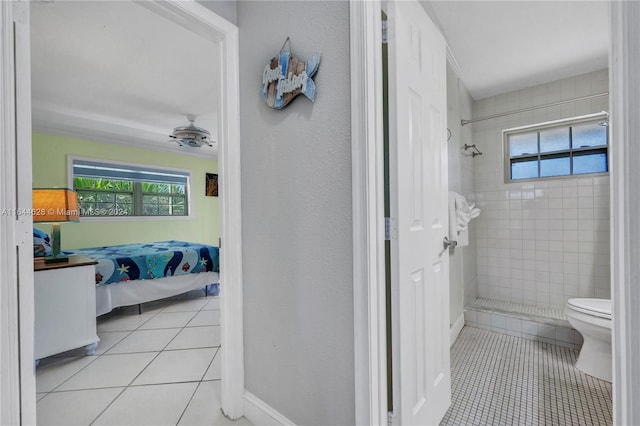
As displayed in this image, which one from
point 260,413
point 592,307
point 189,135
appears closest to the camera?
point 260,413

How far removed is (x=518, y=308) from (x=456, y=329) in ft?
2.91

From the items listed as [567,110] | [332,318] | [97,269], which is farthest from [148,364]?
[567,110]

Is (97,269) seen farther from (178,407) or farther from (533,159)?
(533,159)

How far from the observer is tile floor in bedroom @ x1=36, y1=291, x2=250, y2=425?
160 centimetres

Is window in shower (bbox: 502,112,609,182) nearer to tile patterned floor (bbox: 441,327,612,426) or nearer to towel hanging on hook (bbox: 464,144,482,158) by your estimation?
towel hanging on hook (bbox: 464,144,482,158)

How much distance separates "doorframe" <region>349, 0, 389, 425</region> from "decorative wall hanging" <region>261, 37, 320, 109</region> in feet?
0.68

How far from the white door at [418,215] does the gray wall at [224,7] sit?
2.87ft

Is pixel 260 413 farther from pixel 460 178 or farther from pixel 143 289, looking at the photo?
pixel 460 178

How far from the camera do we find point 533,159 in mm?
3070

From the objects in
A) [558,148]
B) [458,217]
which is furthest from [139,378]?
[558,148]

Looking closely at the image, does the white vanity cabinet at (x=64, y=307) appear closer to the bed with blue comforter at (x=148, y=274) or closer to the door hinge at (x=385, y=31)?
the bed with blue comforter at (x=148, y=274)

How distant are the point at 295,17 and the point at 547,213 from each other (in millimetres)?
3050

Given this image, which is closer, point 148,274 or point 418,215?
point 418,215

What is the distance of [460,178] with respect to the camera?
279cm
